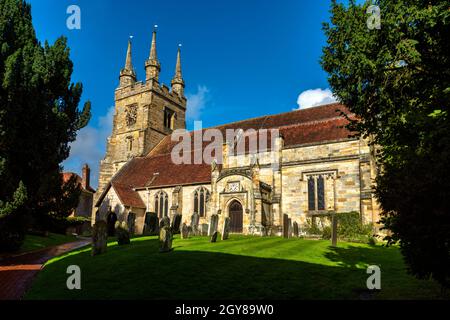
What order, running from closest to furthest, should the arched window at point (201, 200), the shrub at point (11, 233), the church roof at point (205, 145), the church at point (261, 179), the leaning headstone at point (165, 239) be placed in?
the leaning headstone at point (165, 239), the shrub at point (11, 233), the church at point (261, 179), the church roof at point (205, 145), the arched window at point (201, 200)

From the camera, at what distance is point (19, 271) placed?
12000 millimetres

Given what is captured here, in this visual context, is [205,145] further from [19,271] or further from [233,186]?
[19,271]

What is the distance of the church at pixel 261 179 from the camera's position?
22547 mm

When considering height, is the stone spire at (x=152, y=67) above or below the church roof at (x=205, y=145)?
above

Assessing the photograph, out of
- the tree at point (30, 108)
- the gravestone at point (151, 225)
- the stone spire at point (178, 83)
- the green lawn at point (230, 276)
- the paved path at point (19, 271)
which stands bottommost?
the paved path at point (19, 271)

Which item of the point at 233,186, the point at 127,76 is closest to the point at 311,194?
the point at 233,186

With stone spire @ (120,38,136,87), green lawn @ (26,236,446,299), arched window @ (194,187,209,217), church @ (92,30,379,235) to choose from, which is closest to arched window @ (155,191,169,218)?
Result: church @ (92,30,379,235)

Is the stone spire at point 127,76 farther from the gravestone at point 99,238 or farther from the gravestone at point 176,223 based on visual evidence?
the gravestone at point 99,238

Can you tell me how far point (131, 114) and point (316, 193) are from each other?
27.6 metres

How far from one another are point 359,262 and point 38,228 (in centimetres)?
2322

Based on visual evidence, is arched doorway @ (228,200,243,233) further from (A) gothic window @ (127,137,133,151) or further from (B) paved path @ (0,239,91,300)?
(A) gothic window @ (127,137,133,151)

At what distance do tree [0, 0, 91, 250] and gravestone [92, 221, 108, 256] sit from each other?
165 inches

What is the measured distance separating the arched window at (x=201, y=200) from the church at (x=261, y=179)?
81 millimetres

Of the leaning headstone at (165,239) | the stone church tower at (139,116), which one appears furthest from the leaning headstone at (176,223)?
the stone church tower at (139,116)
